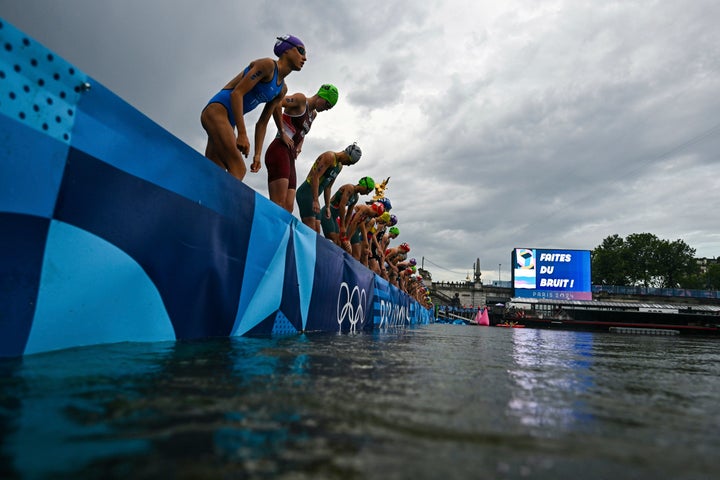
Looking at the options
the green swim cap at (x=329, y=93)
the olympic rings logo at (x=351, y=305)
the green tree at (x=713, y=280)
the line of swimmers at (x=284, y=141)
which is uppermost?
the green tree at (x=713, y=280)

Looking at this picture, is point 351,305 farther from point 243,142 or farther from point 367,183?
point 243,142

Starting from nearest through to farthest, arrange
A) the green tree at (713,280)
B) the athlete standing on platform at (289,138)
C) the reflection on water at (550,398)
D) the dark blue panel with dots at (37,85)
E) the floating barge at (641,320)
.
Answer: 1. the reflection on water at (550,398)
2. the dark blue panel with dots at (37,85)
3. the athlete standing on platform at (289,138)
4. the floating barge at (641,320)
5. the green tree at (713,280)

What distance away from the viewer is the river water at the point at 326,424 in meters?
0.56

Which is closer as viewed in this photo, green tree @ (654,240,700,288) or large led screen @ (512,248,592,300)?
large led screen @ (512,248,592,300)

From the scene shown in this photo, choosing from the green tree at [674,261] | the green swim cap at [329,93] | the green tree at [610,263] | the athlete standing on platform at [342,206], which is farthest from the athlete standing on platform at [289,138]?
the green tree at [674,261]

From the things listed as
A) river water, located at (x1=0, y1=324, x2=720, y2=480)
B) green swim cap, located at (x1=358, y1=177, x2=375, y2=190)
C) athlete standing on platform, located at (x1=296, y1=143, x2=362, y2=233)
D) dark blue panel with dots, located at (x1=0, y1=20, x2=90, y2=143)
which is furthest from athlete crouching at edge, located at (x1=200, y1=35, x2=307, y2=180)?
green swim cap, located at (x1=358, y1=177, x2=375, y2=190)

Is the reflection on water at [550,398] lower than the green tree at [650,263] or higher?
lower

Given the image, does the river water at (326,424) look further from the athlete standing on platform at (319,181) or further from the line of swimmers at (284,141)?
the athlete standing on platform at (319,181)

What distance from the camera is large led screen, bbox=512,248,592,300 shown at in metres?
26.0

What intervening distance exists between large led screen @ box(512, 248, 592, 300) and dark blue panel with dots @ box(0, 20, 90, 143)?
27653mm

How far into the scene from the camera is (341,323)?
4852mm

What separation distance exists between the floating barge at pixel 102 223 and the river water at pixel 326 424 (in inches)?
8.8

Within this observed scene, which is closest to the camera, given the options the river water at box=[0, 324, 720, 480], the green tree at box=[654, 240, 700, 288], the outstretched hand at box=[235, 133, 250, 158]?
the river water at box=[0, 324, 720, 480]

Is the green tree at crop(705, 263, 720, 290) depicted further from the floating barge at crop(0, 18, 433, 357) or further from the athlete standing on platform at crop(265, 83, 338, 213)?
the floating barge at crop(0, 18, 433, 357)
